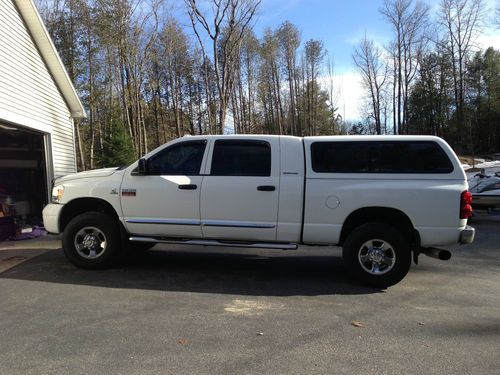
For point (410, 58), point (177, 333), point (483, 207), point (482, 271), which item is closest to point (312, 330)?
point (177, 333)

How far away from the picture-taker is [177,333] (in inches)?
172

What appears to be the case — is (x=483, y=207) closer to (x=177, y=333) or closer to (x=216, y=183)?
(x=216, y=183)

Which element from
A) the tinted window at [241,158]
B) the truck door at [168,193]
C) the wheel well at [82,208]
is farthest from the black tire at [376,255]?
the wheel well at [82,208]

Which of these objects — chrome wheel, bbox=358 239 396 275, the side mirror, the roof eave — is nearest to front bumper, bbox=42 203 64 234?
the side mirror

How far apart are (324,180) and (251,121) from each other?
154 ft

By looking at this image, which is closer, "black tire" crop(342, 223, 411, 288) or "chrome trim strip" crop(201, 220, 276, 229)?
"black tire" crop(342, 223, 411, 288)

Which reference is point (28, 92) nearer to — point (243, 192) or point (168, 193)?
point (168, 193)

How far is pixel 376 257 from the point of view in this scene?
6.04 metres

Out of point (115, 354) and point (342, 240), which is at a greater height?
point (342, 240)

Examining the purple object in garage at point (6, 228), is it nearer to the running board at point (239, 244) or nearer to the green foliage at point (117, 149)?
the running board at point (239, 244)

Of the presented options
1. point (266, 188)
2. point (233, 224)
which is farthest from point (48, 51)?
point (266, 188)

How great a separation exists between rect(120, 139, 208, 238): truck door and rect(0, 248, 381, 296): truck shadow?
68 centimetres

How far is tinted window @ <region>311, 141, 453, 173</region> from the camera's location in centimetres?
601

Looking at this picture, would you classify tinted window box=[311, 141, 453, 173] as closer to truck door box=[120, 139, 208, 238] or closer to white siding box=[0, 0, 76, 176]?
truck door box=[120, 139, 208, 238]
